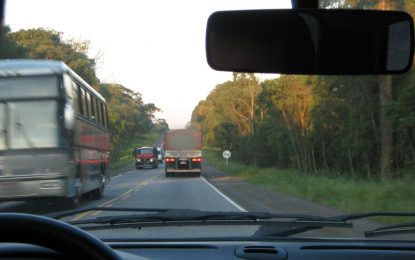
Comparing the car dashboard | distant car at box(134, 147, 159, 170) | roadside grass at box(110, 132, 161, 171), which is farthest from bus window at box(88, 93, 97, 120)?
distant car at box(134, 147, 159, 170)

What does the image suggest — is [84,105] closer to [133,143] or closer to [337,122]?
[337,122]

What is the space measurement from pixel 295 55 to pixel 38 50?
19358mm

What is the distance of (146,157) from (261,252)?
2050 inches

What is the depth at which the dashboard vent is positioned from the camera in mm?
3578

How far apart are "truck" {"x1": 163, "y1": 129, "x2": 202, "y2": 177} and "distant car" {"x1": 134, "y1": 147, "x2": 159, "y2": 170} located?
12705 mm

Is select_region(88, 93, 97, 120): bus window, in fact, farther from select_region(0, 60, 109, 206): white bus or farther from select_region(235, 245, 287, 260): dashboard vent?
select_region(235, 245, 287, 260): dashboard vent

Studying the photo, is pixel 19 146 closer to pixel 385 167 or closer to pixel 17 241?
pixel 17 241

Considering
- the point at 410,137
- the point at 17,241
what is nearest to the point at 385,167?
the point at 410,137

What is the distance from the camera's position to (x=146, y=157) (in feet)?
182

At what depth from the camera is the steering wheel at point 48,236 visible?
2072 millimetres

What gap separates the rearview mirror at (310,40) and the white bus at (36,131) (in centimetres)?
1142

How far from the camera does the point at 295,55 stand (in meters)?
3.69

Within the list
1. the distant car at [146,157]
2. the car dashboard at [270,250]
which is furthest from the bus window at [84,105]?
the distant car at [146,157]

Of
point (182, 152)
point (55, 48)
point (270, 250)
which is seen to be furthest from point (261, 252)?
point (182, 152)
